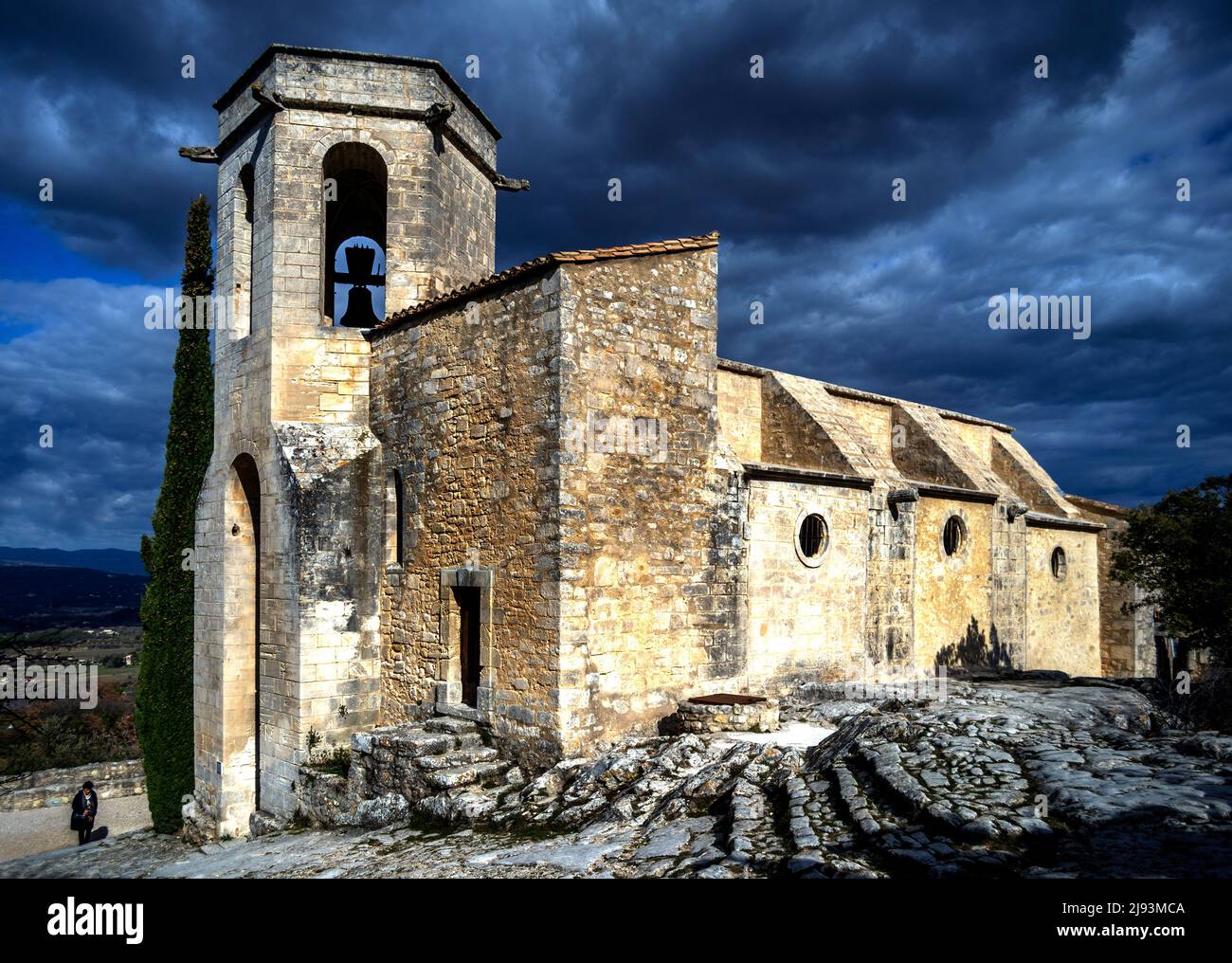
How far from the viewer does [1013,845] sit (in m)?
5.04

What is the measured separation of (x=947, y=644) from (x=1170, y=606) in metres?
3.62

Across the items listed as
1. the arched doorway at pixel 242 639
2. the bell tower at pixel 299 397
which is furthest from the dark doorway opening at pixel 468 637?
the arched doorway at pixel 242 639

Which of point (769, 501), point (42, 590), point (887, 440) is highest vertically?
point (887, 440)

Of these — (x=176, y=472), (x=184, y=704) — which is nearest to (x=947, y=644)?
(x=184, y=704)

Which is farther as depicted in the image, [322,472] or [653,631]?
[322,472]

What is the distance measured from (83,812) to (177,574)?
5.05 m

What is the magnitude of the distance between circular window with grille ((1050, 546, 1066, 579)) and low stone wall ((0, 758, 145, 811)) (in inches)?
871

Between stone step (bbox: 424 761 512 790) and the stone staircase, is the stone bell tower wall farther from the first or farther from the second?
stone step (bbox: 424 761 512 790)

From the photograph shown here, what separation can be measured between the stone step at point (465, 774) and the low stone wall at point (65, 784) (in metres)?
13.4

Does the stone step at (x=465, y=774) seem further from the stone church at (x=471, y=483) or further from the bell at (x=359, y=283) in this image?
the bell at (x=359, y=283)

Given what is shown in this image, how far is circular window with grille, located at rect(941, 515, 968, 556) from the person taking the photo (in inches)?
603

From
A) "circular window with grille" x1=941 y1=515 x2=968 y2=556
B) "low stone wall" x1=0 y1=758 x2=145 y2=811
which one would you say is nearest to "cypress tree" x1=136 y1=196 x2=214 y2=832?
"low stone wall" x1=0 y1=758 x2=145 y2=811

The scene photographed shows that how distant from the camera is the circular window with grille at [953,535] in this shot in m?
15.3
